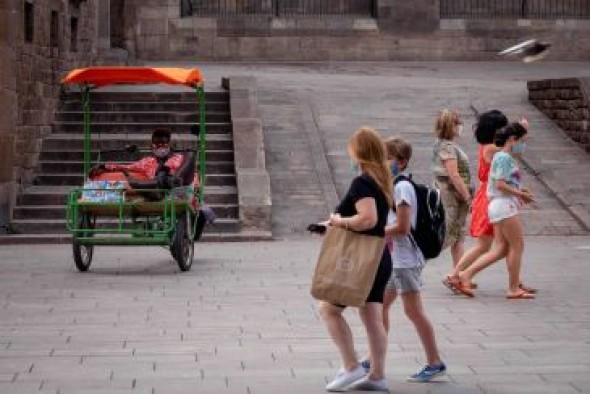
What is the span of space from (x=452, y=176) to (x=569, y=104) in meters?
11.1

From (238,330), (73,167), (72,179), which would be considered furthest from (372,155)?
(73,167)

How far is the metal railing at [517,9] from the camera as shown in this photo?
4003cm

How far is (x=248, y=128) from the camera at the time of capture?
73.2 feet

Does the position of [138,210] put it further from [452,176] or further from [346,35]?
[346,35]

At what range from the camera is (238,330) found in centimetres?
1144

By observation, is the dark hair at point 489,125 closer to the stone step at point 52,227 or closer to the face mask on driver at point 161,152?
the face mask on driver at point 161,152

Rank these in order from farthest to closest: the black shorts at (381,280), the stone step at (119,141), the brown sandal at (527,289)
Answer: the stone step at (119,141), the brown sandal at (527,289), the black shorts at (381,280)

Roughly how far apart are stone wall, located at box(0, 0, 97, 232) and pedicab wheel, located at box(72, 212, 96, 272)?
3.92 m

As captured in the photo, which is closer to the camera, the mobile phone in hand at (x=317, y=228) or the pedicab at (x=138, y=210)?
the mobile phone in hand at (x=317, y=228)

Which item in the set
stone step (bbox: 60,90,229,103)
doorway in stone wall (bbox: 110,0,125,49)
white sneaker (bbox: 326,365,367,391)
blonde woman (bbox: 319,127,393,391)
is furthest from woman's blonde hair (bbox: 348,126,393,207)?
doorway in stone wall (bbox: 110,0,125,49)

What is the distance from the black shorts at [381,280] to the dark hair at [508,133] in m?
4.58

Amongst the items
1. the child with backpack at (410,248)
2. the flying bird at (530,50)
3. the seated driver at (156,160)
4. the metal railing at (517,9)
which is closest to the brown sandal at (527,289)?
the flying bird at (530,50)

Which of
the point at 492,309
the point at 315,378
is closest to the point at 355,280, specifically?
the point at 315,378

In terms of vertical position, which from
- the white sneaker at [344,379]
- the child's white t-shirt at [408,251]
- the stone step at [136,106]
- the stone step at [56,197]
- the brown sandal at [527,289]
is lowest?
the stone step at [56,197]
